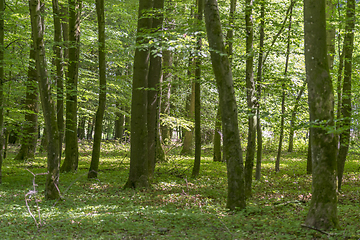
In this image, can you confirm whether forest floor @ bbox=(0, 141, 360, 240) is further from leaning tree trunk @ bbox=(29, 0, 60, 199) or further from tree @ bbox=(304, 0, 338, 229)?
leaning tree trunk @ bbox=(29, 0, 60, 199)

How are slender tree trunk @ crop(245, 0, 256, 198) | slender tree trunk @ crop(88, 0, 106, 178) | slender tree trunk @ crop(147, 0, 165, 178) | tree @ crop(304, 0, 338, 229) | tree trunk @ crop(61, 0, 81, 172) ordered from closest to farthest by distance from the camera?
1. tree @ crop(304, 0, 338, 229)
2. slender tree trunk @ crop(245, 0, 256, 198)
3. slender tree trunk @ crop(147, 0, 165, 178)
4. slender tree trunk @ crop(88, 0, 106, 178)
5. tree trunk @ crop(61, 0, 81, 172)

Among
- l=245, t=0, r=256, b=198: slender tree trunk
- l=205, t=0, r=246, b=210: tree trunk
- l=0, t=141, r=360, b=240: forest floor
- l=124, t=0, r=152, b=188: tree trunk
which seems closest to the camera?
l=0, t=141, r=360, b=240: forest floor

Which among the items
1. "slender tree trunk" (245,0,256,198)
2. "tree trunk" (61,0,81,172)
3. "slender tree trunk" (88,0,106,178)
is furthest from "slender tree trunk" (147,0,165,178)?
"tree trunk" (61,0,81,172)

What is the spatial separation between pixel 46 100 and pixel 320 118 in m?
6.03

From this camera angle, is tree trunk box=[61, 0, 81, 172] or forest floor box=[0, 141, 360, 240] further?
tree trunk box=[61, 0, 81, 172]

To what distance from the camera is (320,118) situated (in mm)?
4887

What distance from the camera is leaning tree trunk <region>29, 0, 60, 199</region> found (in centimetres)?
709

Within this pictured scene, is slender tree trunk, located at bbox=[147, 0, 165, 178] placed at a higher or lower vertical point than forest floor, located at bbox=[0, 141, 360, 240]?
higher

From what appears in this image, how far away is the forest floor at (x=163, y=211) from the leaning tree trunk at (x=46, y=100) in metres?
0.56

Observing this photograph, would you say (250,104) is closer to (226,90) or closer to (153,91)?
(226,90)

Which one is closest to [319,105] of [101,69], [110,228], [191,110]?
[110,228]

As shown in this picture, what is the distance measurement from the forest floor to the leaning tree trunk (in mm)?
562

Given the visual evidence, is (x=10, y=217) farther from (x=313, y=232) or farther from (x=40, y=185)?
(x=313, y=232)

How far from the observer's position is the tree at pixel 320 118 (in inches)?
189
